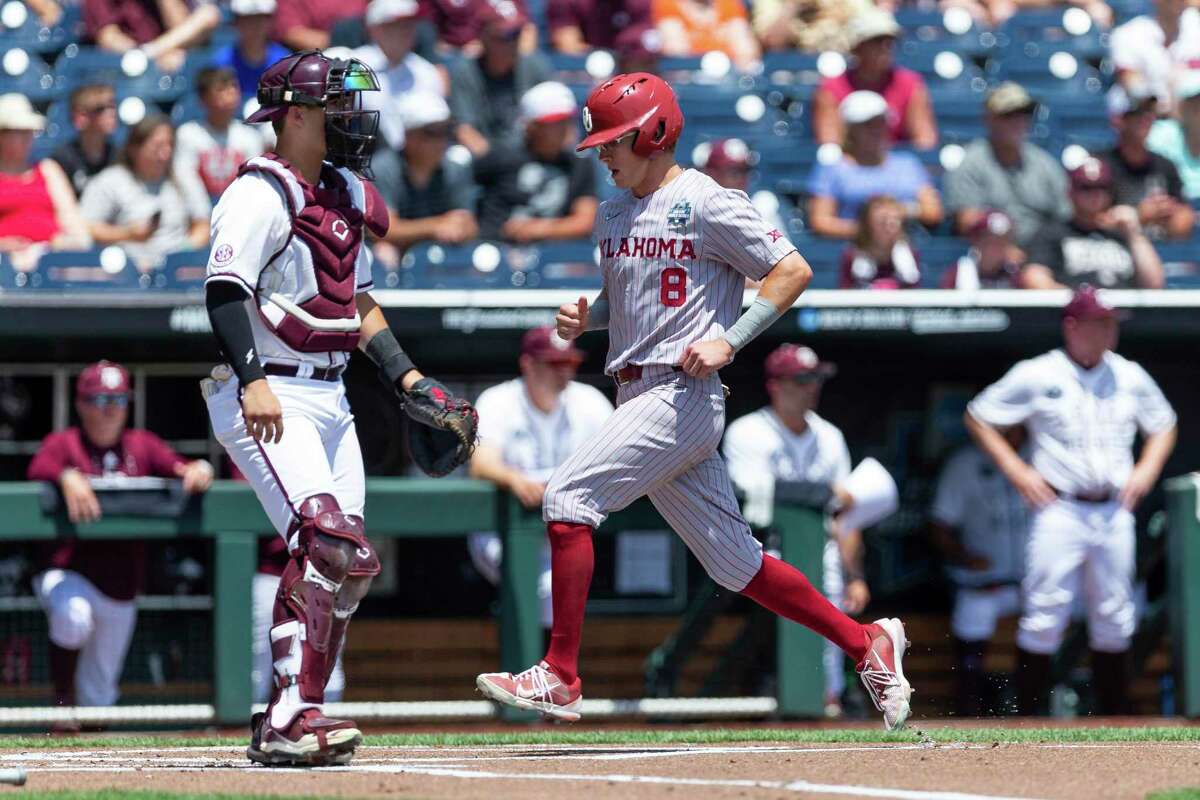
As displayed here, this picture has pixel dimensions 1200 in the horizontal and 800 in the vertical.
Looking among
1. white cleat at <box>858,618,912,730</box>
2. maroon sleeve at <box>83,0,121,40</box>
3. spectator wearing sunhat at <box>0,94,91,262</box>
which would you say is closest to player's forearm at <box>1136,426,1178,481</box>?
white cleat at <box>858,618,912,730</box>

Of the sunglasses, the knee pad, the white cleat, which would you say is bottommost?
the white cleat

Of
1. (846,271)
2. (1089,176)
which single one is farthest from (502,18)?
(1089,176)

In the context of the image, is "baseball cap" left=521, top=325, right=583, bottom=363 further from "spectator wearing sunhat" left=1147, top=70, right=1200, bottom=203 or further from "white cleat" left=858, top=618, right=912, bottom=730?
"spectator wearing sunhat" left=1147, top=70, right=1200, bottom=203

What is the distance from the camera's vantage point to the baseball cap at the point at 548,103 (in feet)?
27.6

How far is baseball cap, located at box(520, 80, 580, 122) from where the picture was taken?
8422mm

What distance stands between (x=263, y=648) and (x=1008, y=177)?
3994 millimetres

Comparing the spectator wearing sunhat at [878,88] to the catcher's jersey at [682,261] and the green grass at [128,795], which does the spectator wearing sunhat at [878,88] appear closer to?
the catcher's jersey at [682,261]

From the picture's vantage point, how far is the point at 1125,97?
390 inches

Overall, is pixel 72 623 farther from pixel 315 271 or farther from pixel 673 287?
pixel 673 287

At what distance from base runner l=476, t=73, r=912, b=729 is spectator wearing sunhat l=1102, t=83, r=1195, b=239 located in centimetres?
467

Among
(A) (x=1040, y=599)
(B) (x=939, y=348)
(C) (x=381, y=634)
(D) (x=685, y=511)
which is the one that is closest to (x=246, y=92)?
(C) (x=381, y=634)

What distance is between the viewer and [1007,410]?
7848mm

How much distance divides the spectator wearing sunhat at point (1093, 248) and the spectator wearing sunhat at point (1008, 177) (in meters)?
0.19

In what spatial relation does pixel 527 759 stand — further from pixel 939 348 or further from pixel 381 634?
pixel 939 348
